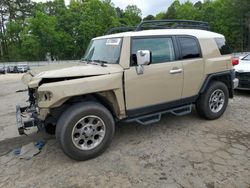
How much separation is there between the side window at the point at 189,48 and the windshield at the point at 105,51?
1.32m

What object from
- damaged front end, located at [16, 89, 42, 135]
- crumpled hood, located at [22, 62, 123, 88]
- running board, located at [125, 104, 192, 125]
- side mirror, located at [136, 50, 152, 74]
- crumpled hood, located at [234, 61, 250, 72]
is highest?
side mirror, located at [136, 50, 152, 74]

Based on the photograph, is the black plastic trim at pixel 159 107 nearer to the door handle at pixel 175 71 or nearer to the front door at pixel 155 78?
the front door at pixel 155 78

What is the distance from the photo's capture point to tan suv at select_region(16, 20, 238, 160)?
143 inches

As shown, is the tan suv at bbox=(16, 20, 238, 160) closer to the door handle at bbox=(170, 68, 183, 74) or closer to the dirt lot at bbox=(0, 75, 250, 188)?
the door handle at bbox=(170, 68, 183, 74)

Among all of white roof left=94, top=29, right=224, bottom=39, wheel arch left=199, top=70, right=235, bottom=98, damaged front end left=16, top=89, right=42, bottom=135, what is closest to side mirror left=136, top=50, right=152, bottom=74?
white roof left=94, top=29, right=224, bottom=39

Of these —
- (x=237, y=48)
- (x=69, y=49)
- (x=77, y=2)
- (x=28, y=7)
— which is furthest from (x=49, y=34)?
(x=237, y=48)

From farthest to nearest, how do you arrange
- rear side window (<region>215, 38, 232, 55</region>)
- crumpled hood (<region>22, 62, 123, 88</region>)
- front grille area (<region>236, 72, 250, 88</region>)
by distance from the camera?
front grille area (<region>236, 72, 250, 88</region>)
rear side window (<region>215, 38, 232, 55</region>)
crumpled hood (<region>22, 62, 123, 88</region>)

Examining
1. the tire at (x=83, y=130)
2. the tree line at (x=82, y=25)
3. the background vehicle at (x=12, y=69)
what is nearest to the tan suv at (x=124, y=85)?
the tire at (x=83, y=130)

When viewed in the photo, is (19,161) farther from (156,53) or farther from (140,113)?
(156,53)

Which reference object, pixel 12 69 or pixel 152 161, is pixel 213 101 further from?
pixel 12 69

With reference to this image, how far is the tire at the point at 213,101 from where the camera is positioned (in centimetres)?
517

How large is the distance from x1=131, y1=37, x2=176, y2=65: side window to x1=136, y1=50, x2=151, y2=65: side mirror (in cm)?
22

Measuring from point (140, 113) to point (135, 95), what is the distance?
0.37 meters

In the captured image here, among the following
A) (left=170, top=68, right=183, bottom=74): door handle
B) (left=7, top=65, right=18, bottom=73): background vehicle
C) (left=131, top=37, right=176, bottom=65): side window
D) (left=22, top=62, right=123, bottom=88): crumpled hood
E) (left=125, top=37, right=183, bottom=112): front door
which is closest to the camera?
(left=22, top=62, right=123, bottom=88): crumpled hood
